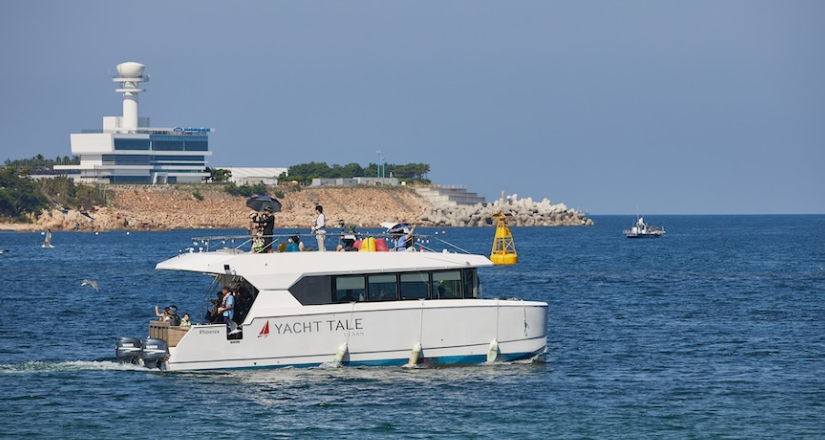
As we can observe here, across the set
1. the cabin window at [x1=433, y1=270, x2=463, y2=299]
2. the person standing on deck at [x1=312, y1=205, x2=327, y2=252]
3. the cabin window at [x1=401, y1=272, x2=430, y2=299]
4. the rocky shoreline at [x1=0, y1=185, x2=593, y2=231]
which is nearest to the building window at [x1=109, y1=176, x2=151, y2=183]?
the rocky shoreline at [x1=0, y1=185, x2=593, y2=231]

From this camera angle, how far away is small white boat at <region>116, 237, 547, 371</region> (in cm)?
2577

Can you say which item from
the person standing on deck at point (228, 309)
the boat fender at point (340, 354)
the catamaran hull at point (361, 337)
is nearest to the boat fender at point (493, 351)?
the catamaran hull at point (361, 337)

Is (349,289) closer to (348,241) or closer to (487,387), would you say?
(348,241)

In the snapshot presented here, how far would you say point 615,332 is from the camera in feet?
121

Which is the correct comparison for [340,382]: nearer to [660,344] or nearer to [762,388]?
[762,388]

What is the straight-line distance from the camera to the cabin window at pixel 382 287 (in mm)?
26406

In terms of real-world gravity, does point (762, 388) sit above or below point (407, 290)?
below

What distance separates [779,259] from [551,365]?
5930 cm

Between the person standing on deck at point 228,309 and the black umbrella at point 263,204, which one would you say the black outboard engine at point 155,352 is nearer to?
the person standing on deck at point 228,309

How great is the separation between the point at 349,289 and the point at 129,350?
5459mm

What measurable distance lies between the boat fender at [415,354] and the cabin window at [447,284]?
130 cm

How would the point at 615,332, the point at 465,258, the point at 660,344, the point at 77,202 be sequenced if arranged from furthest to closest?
the point at 77,202
the point at 615,332
the point at 660,344
the point at 465,258

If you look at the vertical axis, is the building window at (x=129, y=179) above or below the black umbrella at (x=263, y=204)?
above

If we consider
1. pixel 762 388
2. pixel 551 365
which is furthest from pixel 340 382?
pixel 762 388
